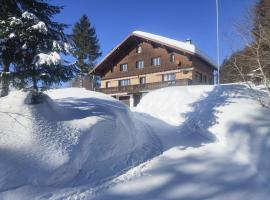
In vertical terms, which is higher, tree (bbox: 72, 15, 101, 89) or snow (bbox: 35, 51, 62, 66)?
tree (bbox: 72, 15, 101, 89)

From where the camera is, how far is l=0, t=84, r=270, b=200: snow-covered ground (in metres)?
7.00

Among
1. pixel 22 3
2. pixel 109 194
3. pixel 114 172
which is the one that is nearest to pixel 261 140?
pixel 114 172

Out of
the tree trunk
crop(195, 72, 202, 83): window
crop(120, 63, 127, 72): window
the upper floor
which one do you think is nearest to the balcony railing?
the upper floor

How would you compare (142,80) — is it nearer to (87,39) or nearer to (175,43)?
(175,43)

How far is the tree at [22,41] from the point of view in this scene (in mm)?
9266

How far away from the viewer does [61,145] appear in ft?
27.1

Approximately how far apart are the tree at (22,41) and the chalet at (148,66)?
2000 centimetres

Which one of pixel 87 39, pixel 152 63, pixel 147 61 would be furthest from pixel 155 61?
pixel 87 39

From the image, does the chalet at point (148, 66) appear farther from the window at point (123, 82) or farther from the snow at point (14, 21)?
the snow at point (14, 21)

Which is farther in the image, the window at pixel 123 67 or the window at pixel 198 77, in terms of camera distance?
the window at pixel 123 67

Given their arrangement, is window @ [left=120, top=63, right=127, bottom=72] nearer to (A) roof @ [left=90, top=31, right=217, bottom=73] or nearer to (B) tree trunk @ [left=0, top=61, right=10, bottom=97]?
(A) roof @ [left=90, top=31, right=217, bottom=73]

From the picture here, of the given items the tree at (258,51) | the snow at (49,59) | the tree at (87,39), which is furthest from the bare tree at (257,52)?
the tree at (87,39)

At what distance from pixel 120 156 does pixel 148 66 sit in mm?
25880

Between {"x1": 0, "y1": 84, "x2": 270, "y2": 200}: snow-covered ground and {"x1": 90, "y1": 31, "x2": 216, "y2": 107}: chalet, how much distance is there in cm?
1741
